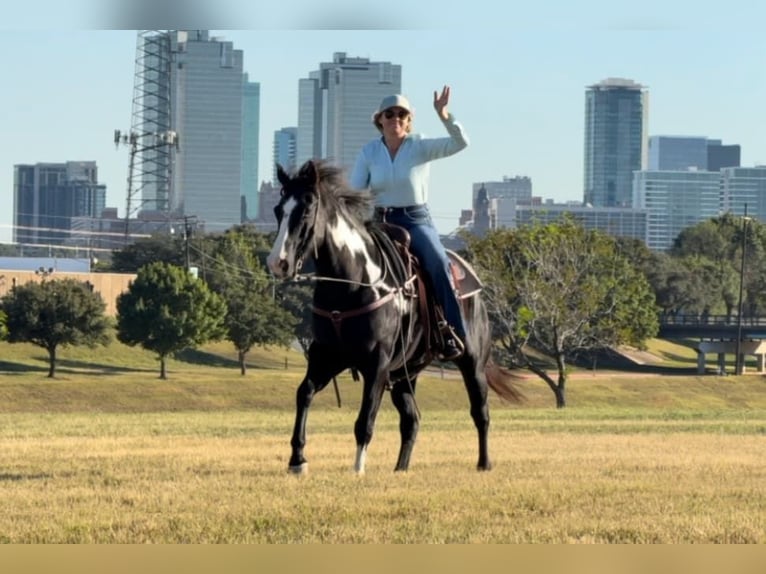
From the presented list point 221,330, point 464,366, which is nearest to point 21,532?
point 464,366

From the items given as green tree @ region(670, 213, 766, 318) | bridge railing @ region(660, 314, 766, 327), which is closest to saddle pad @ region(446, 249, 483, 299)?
bridge railing @ region(660, 314, 766, 327)

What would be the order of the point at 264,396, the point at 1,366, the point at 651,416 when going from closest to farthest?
the point at 651,416
the point at 264,396
the point at 1,366

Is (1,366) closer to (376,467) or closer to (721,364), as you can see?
(721,364)

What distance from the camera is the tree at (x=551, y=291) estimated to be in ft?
222

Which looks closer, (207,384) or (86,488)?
(86,488)

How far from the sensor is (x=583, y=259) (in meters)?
75.2

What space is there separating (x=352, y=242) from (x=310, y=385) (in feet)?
4.25

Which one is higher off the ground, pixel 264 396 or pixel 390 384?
pixel 390 384

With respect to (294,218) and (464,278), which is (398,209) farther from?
(294,218)

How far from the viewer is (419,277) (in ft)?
50.6

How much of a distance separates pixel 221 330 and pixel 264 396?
65.3ft

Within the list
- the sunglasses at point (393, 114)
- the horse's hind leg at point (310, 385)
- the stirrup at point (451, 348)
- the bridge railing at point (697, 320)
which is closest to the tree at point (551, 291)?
the stirrup at point (451, 348)

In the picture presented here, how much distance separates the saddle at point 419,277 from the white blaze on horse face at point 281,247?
50.1 inches

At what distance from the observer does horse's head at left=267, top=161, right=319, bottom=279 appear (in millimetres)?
13648
